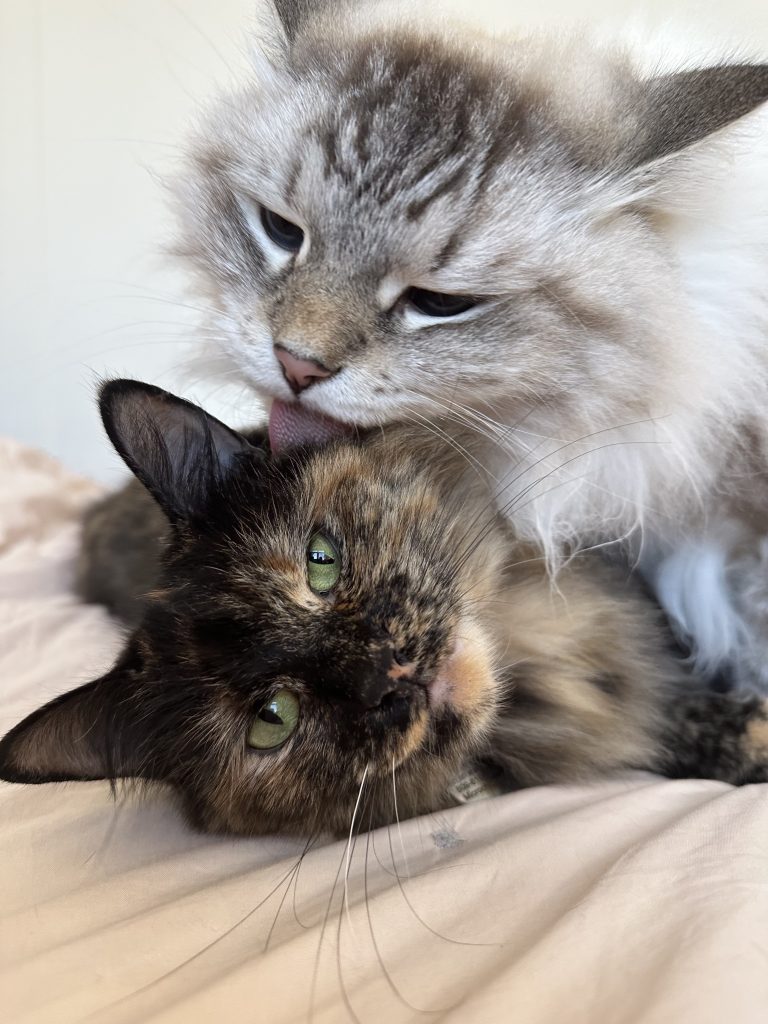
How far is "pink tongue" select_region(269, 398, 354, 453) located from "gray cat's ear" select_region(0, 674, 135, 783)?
0.42m

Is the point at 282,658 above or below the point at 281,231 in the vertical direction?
below

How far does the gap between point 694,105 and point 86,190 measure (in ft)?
7.92

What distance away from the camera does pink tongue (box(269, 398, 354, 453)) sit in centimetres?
112

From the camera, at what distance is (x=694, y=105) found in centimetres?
Result: 92

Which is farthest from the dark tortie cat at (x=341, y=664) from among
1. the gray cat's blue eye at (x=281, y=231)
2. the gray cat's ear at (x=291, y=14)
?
the gray cat's ear at (x=291, y=14)

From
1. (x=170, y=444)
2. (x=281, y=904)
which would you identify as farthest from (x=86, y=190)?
(x=281, y=904)

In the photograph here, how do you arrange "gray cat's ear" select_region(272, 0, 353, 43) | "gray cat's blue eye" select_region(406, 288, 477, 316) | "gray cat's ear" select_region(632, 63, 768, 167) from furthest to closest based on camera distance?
1. "gray cat's ear" select_region(272, 0, 353, 43)
2. "gray cat's blue eye" select_region(406, 288, 477, 316)
3. "gray cat's ear" select_region(632, 63, 768, 167)

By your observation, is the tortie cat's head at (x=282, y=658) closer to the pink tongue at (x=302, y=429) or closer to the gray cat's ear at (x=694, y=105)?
the pink tongue at (x=302, y=429)

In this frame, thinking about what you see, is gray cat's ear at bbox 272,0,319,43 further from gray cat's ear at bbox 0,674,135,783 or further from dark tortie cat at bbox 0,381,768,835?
gray cat's ear at bbox 0,674,135,783

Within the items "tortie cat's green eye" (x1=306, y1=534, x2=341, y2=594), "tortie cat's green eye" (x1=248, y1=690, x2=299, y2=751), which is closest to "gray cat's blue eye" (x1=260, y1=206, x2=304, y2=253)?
"tortie cat's green eye" (x1=306, y1=534, x2=341, y2=594)

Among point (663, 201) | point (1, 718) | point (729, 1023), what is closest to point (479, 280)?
point (663, 201)

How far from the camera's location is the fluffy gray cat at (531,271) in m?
0.97

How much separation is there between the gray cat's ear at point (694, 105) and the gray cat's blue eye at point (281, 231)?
49 cm

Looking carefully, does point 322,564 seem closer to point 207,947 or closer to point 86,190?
point 207,947
